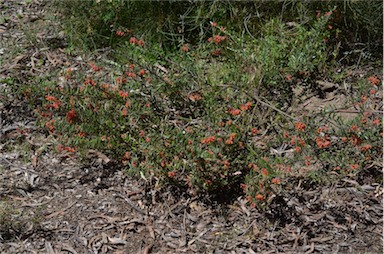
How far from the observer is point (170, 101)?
15.9 ft

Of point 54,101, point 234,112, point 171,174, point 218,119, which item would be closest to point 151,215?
point 171,174

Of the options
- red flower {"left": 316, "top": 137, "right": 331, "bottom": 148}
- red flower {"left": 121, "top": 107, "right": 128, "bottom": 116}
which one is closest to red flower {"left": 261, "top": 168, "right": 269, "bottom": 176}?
red flower {"left": 316, "top": 137, "right": 331, "bottom": 148}

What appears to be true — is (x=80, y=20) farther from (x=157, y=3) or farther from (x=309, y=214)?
(x=309, y=214)

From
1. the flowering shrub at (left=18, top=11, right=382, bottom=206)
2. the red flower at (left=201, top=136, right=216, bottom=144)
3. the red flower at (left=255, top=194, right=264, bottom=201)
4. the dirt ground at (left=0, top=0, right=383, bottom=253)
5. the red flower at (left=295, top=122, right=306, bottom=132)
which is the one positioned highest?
the red flower at (left=295, top=122, right=306, bottom=132)

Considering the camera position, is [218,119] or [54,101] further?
[54,101]

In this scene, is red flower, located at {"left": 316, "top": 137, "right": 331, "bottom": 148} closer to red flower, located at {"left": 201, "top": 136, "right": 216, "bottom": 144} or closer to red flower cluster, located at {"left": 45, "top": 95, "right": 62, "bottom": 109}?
red flower, located at {"left": 201, "top": 136, "right": 216, "bottom": 144}

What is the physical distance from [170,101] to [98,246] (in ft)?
4.90

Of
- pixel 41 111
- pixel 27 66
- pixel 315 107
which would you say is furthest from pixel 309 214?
pixel 27 66

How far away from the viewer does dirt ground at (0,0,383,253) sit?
3854 mm

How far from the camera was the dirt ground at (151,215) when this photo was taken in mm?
3854

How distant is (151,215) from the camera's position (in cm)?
408

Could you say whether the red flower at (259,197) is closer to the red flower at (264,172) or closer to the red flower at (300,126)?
the red flower at (264,172)

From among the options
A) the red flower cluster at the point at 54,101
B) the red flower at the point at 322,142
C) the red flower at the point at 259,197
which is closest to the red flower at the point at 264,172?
the red flower at the point at 259,197

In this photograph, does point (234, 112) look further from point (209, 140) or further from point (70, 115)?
point (70, 115)
